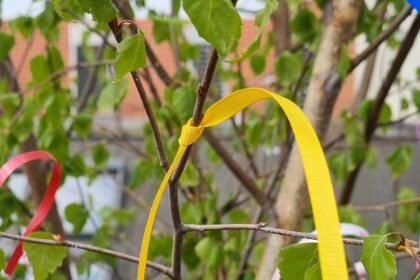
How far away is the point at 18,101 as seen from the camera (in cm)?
93

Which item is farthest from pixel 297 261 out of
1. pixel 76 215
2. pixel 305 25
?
pixel 305 25

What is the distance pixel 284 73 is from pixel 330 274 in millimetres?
628

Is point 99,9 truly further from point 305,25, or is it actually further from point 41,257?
point 305,25

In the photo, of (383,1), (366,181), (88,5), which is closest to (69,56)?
(366,181)

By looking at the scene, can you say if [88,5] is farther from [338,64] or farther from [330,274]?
[338,64]

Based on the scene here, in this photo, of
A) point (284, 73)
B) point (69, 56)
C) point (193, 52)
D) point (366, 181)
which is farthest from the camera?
point (69, 56)

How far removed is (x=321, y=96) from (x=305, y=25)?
0.76 feet

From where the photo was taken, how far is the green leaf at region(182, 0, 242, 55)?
0.29 metres

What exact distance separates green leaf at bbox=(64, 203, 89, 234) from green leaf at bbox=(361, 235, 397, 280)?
20.4 inches

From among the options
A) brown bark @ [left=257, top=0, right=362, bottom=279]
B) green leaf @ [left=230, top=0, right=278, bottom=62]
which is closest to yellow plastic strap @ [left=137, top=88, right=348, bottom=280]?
green leaf @ [left=230, top=0, right=278, bottom=62]

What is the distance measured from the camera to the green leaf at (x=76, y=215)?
0.81m

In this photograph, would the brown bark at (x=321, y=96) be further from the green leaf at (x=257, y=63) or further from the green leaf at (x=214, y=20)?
the green leaf at (x=214, y=20)

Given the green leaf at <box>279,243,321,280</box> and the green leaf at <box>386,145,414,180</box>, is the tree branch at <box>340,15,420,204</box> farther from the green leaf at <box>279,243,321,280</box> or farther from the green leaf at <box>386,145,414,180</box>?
the green leaf at <box>279,243,321,280</box>

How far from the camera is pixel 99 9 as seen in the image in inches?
12.5
